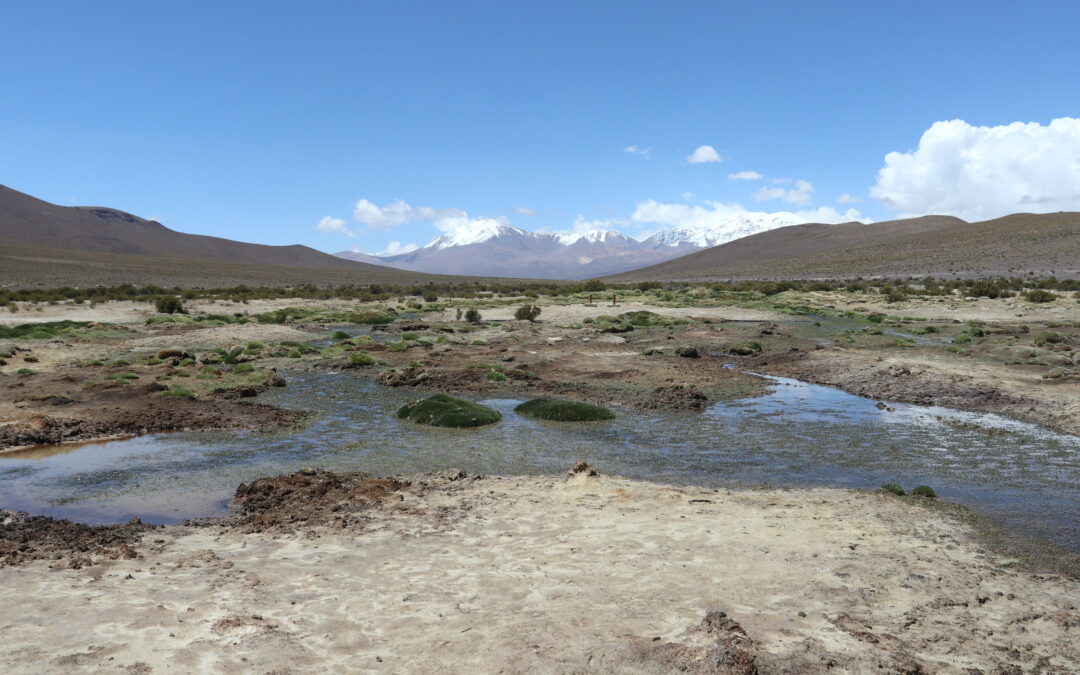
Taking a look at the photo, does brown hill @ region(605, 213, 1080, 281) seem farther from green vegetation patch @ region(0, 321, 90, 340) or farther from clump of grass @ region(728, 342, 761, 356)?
green vegetation patch @ region(0, 321, 90, 340)

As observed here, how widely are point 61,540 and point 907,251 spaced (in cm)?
12428

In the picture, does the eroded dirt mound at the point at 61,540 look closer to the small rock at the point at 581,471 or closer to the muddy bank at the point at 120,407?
the muddy bank at the point at 120,407

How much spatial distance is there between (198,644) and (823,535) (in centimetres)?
710

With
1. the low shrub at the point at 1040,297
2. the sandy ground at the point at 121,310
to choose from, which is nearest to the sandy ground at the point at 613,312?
the sandy ground at the point at 121,310

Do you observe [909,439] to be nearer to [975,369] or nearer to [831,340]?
[975,369]

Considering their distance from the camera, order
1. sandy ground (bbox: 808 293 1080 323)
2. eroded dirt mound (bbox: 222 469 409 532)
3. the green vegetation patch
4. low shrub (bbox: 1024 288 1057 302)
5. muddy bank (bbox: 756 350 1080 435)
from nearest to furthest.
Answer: eroded dirt mound (bbox: 222 469 409 532)
muddy bank (bbox: 756 350 1080 435)
the green vegetation patch
sandy ground (bbox: 808 293 1080 323)
low shrub (bbox: 1024 288 1057 302)

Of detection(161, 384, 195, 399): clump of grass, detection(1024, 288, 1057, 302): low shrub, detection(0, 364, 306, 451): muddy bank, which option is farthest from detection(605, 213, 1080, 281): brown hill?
detection(161, 384, 195, 399): clump of grass

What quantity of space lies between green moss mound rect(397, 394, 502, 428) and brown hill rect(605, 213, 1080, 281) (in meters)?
74.7

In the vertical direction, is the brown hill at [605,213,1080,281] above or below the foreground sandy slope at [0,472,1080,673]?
above

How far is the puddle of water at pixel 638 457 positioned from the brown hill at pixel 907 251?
69560 millimetres

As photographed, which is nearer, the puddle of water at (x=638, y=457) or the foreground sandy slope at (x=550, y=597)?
the foreground sandy slope at (x=550, y=597)

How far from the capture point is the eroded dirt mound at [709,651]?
5594 millimetres

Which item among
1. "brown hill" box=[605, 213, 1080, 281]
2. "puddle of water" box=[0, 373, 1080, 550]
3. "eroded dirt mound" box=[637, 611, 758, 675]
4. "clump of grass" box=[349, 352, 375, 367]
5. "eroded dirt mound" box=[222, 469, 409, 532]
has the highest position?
"brown hill" box=[605, 213, 1080, 281]

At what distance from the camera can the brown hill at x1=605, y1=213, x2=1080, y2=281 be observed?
85812 millimetres
